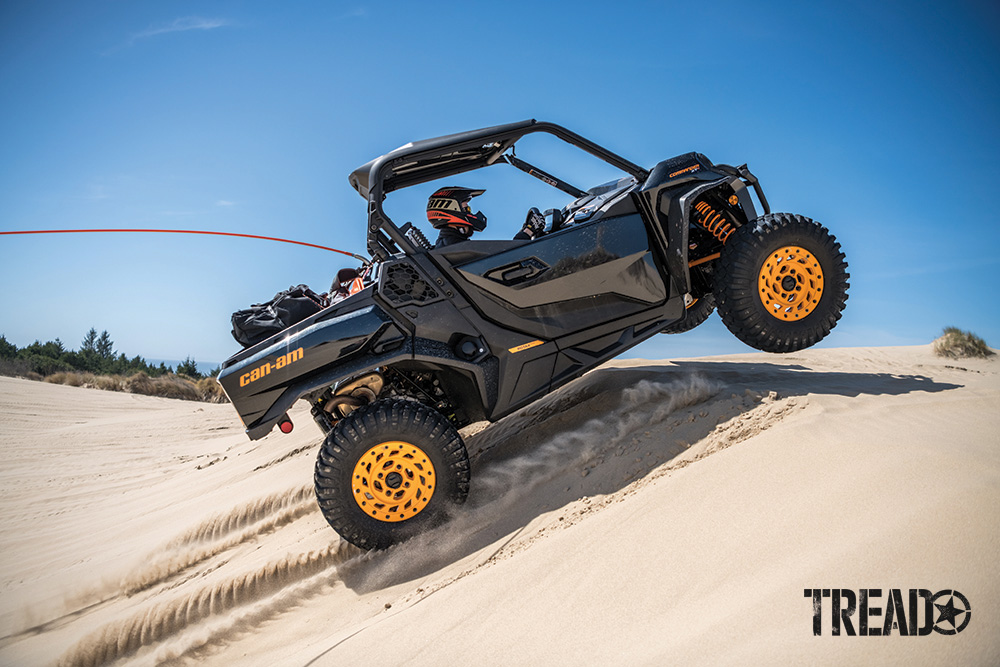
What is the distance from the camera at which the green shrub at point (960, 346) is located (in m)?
7.94

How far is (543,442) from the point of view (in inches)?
180

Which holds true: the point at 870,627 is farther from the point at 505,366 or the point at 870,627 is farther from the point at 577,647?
the point at 505,366

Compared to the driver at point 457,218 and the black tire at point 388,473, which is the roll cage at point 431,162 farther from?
the black tire at point 388,473

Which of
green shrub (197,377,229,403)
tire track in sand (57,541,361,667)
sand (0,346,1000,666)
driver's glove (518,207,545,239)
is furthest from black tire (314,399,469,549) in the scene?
green shrub (197,377,229,403)

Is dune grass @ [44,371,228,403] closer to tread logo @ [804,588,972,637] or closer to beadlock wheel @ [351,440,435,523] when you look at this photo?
beadlock wheel @ [351,440,435,523]

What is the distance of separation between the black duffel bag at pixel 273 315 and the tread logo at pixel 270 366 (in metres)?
0.32

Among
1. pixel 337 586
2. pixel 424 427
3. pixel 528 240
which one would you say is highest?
pixel 528 240

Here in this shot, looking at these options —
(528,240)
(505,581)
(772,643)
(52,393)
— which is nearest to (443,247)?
(528,240)

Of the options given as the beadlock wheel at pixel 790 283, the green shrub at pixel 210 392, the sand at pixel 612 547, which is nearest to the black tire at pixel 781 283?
the beadlock wheel at pixel 790 283

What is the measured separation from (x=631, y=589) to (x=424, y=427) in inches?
65.8

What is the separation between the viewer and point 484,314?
4152 mm

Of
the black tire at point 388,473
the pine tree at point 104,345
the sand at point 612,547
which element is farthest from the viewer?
the pine tree at point 104,345

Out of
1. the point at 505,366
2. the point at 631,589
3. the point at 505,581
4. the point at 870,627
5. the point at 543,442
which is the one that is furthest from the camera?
the point at 543,442

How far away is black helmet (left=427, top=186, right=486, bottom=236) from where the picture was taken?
4.39 metres
